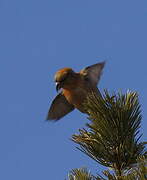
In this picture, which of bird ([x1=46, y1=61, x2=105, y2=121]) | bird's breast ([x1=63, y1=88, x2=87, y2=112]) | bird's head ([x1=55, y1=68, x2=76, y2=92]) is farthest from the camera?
bird's head ([x1=55, y1=68, x2=76, y2=92])

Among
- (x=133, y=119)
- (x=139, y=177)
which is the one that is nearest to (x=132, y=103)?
(x=133, y=119)

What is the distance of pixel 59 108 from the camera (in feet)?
22.1

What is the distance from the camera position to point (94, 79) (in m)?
6.55

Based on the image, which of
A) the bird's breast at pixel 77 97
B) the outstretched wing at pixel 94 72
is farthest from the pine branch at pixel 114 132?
the outstretched wing at pixel 94 72

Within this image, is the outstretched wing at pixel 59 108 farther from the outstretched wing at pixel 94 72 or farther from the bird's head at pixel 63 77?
the outstretched wing at pixel 94 72

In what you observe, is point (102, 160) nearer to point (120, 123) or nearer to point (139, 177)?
point (120, 123)

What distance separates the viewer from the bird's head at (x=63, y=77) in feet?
22.0

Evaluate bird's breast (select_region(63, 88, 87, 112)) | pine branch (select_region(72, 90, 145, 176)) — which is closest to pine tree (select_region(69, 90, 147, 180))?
pine branch (select_region(72, 90, 145, 176))

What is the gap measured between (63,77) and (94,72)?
0.43 meters

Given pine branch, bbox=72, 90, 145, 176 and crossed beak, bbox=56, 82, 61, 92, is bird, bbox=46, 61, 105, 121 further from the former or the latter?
pine branch, bbox=72, 90, 145, 176

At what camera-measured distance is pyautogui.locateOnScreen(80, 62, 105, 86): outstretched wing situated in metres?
6.60

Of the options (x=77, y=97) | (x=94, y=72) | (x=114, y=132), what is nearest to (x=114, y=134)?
(x=114, y=132)

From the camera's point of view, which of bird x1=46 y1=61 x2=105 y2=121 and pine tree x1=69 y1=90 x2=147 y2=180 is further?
bird x1=46 y1=61 x2=105 y2=121

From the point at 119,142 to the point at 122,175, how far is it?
24 cm
